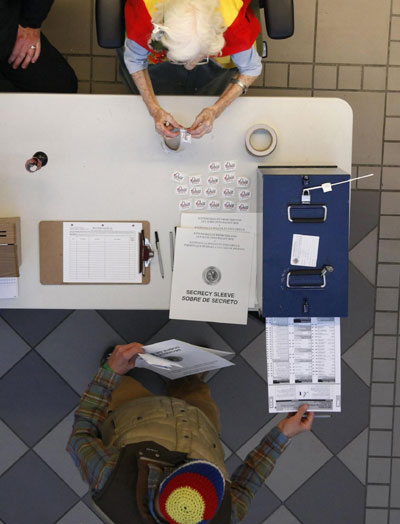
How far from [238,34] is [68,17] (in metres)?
1.22

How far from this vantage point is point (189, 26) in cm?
168

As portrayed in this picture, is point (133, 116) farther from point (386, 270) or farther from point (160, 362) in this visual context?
point (386, 270)

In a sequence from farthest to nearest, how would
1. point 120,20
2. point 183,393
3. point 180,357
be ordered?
point 183,393 < point 180,357 < point 120,20

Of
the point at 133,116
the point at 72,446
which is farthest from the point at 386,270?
the point at 72,446

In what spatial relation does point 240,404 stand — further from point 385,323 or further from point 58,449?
point 58,449

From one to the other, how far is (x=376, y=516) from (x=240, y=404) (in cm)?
98

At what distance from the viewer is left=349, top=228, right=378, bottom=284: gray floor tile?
2785mm

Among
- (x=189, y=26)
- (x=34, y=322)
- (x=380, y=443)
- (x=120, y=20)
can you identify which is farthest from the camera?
(x=380, y=443)

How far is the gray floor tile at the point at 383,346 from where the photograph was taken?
282cm

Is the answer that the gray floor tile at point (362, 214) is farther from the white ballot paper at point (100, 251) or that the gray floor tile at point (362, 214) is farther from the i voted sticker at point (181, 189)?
the white ballot paper at point (100, 251)

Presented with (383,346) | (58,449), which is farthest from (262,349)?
(58,449)

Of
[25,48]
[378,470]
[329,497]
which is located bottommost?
[329,497]

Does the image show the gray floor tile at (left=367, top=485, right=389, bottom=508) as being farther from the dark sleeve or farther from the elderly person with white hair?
the dark sleeve

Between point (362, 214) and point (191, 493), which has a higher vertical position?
point (362, 214)
